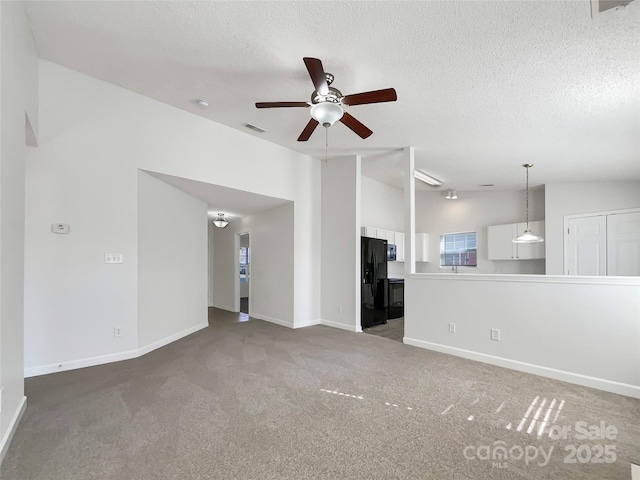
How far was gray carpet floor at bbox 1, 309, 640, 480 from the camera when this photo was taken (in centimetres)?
180

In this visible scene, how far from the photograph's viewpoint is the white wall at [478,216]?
652 centimetres

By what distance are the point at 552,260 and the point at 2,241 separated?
7592mm

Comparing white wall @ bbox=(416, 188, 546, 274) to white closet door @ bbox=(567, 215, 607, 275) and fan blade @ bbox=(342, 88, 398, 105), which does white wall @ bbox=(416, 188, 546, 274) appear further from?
fan blade @ bbox=(342, 88, 398, 105)

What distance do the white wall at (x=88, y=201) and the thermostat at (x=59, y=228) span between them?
5 centimetres

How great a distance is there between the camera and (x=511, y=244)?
6379 millimetres

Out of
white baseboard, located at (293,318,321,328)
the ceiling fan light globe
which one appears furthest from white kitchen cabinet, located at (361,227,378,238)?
the ceiling fan light globe

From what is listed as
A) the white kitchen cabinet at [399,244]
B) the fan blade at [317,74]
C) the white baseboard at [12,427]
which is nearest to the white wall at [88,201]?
the white baseboard at [12,427]

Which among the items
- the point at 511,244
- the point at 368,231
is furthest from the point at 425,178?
the point at 511,244

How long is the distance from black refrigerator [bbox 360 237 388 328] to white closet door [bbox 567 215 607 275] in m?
3.43

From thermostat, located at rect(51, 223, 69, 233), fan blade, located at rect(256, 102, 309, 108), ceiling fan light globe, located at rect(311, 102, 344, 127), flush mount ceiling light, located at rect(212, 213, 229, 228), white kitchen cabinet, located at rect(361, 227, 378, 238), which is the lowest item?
thermostat, located at rect(51, 223, 69, 233)

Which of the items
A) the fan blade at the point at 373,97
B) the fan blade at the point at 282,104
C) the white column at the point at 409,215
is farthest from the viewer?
the white column at the point at 409,215

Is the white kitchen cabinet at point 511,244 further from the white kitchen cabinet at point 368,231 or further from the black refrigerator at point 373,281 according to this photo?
the white kitchen cabinet at point 368,231

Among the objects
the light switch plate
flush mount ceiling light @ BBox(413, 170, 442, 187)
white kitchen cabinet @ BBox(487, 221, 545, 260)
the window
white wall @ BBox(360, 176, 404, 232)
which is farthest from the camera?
the window

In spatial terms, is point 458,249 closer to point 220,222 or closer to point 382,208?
point 382,208
